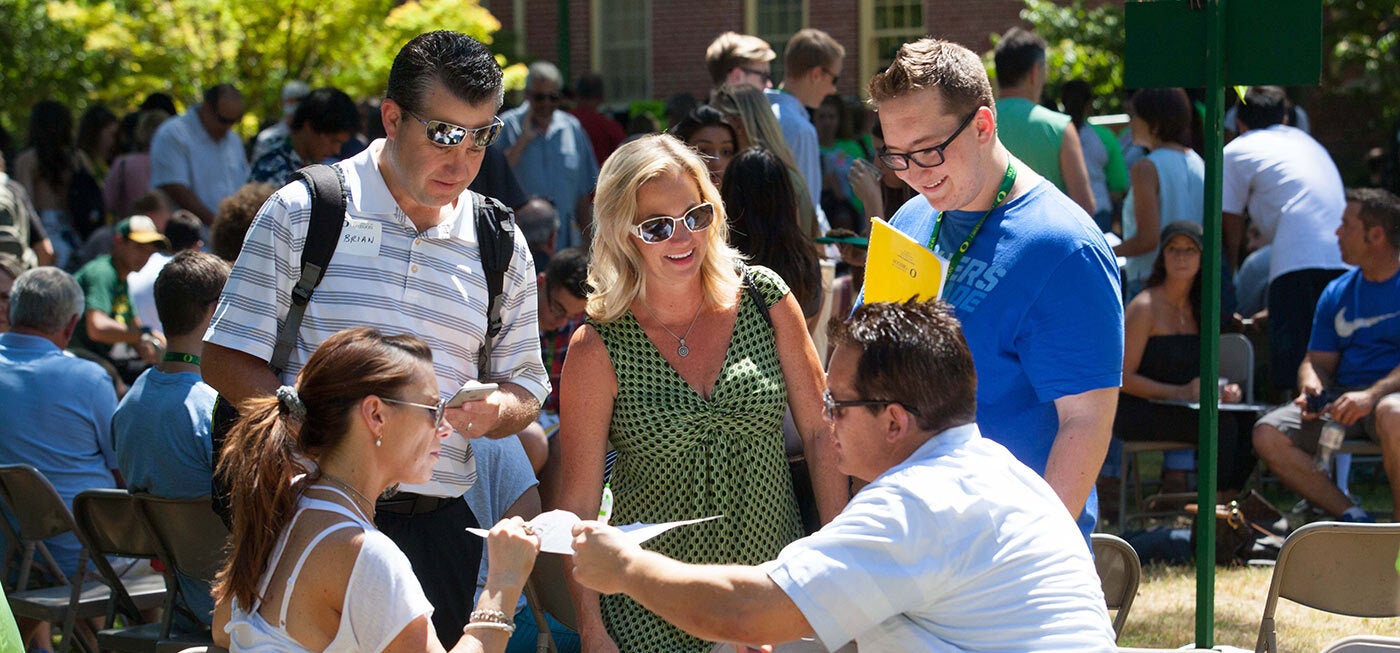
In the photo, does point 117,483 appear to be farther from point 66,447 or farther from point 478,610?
point 478,610

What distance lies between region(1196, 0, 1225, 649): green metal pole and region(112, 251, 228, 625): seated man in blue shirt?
3.06m

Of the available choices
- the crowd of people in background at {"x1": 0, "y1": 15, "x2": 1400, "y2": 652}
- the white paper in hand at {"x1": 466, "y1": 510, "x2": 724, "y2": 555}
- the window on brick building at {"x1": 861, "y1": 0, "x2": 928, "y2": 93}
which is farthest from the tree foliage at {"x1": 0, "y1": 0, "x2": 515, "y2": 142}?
the white paper in hand at {"x1": 466, "y1": 510, "x2": 724, "y2": 555}

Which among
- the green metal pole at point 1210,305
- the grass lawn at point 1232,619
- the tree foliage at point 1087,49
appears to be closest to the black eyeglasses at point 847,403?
the green metal pole at point 1210,305

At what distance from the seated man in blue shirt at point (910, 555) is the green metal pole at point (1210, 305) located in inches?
77.4

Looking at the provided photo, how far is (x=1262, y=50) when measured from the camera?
4.04m

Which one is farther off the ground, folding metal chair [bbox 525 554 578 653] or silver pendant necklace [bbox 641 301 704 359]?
silver pendant necklace [bbox 641 301 704 359]

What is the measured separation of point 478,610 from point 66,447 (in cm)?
332

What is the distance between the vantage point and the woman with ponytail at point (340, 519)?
2.58m

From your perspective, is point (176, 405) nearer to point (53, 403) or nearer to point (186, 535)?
point (186, 535)

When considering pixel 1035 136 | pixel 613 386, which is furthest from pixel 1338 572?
pixel 1035 136

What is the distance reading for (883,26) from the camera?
1866 centimetres

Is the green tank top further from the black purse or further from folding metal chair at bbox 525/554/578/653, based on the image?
folding metal chair at bbox 525/554/578/653

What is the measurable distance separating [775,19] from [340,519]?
57.0ft

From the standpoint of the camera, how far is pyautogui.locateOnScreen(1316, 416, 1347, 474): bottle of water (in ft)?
21.1
